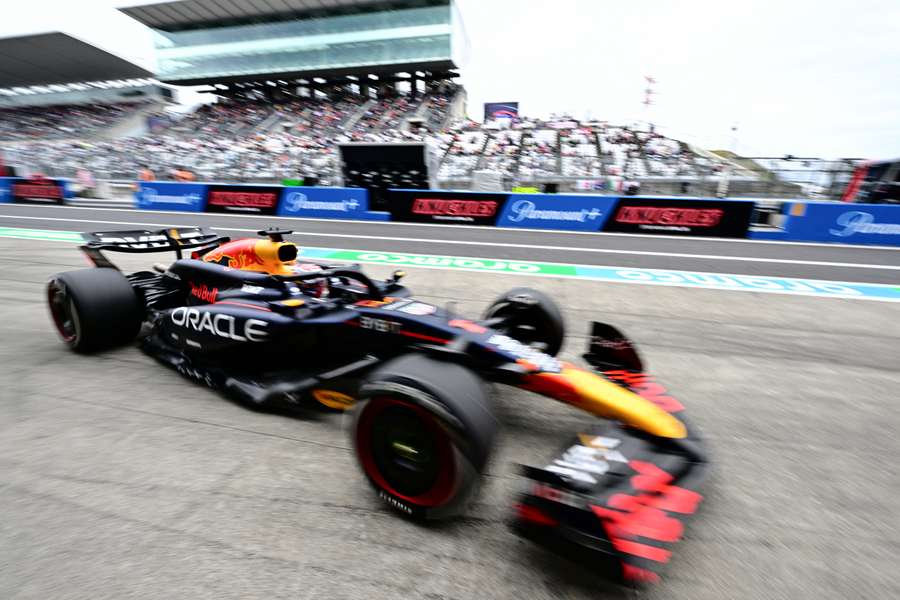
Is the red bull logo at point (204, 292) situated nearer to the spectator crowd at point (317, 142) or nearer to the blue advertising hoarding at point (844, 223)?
the blue advertising hoarding at point (844, 223)

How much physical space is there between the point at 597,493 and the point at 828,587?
1031 millimetres

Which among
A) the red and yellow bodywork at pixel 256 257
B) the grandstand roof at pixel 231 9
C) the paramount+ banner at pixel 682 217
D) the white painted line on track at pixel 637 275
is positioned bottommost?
the white painted line on track at pixel 637 275

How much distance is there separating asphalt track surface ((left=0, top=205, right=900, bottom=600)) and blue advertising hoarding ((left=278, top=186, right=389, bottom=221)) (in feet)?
36.5

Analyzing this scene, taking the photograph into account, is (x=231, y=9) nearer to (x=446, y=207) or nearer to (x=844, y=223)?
(x=446, y=207)

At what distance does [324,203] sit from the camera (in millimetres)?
15578

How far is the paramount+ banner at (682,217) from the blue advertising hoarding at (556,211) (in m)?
0.35

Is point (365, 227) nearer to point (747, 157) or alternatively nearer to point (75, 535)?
point (75, 535)

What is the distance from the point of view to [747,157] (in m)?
19.4

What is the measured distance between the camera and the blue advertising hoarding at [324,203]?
49.9ft

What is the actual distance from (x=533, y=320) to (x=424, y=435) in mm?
1696

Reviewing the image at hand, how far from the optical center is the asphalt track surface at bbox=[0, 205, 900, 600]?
1939mm

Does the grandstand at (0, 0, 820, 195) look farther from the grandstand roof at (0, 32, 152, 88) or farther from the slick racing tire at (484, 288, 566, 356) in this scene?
the slick racing tire at (484, 288, 566, 356)

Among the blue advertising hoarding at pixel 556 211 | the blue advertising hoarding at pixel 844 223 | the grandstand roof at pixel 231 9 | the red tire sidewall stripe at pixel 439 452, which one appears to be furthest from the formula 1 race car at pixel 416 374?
the grandstand roof at pixel 231 9

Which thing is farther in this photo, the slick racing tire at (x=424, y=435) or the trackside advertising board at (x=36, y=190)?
the trackside advertising board at (x=36, y=190)
